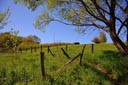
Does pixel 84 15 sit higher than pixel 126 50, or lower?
higher

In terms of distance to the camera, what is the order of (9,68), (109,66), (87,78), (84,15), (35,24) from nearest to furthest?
(9,68)
(87,78)
(109,66)
(84,15)
(35,24)

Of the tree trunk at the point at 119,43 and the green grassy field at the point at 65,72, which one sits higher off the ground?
the tree trunk at the point at 119,43

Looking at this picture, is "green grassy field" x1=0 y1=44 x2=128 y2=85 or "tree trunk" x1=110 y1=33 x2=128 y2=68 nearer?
"green grassy field" x1=0 y1=44 x2=128 y2=85

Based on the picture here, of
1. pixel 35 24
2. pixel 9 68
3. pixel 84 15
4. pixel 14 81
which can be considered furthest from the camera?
pixel 35 24

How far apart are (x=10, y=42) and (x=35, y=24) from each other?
1402cm

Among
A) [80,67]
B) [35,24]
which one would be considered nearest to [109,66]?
[80,67]

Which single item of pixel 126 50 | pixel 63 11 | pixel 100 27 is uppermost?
pixel 63 11

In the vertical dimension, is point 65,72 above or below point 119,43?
below

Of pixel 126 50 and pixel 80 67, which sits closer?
pixel 80 67

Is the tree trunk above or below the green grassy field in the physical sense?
above

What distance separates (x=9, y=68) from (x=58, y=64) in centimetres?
461

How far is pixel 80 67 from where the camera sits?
1994 centimetres

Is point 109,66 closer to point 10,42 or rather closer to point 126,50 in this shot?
point 126,50

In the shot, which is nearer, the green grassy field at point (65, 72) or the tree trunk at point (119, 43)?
the green grassy field at point (65, 72)
